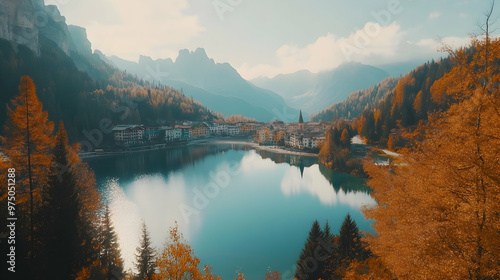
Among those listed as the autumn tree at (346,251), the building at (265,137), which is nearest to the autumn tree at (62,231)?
the autumn tree at (346,251)

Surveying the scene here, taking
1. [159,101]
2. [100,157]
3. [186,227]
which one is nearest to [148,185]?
[186,227]

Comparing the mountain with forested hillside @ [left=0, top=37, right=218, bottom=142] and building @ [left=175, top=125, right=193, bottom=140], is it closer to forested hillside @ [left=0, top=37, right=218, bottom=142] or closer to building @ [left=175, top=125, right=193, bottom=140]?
forested hillside @ [left=0, top=37, right=218, bottom=142]

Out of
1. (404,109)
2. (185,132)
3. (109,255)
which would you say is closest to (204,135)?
(185,132)

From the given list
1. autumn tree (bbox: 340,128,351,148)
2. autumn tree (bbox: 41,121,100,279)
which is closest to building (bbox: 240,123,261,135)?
autumn tree (bbox: 340,128,351,148)

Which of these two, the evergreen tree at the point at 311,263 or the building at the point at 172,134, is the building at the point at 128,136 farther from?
the evergreen tree at the point at 311,263

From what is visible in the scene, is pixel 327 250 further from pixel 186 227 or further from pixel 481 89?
pixel 186 227

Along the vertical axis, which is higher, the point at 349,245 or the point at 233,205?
the point at 349,245

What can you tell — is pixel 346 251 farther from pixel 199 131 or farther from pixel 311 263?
pixel 199 131
